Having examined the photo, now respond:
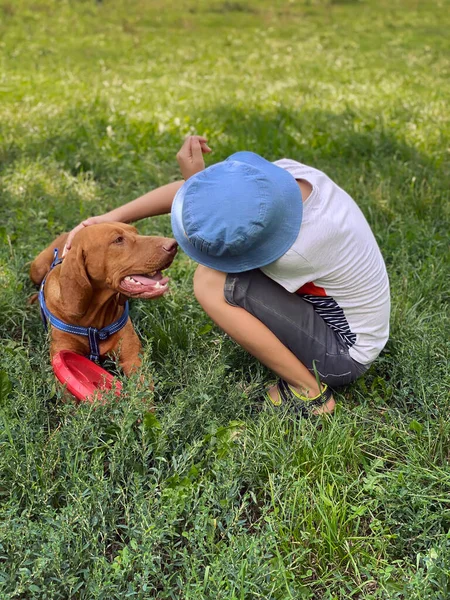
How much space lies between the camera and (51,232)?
4383 millimetres

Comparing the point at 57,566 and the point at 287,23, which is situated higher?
the point at 57,566

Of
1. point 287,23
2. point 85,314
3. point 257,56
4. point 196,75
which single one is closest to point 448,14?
point 287,23

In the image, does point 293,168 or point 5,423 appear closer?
point 5,423

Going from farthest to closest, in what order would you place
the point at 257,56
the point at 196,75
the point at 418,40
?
the point at 418,40
the point at 257,56
the point at 196,75

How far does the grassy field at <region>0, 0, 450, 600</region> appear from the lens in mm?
2109

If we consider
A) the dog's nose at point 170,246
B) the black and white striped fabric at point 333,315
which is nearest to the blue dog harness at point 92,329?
the dog's nose at point 170,246

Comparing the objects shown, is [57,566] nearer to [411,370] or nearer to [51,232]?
[411,370]

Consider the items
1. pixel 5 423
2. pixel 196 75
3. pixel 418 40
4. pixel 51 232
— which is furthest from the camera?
pixel 418 40

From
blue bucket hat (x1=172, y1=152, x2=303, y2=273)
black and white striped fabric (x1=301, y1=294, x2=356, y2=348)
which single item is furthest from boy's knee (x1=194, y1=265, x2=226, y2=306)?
black and white striped fabric (x1=301, y1=294, x2=356, y2=348)

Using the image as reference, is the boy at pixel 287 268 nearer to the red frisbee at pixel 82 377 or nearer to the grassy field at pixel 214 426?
the grassy field at pixel 214 426

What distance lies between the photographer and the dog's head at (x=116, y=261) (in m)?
2.91

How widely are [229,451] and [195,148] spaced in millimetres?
1390

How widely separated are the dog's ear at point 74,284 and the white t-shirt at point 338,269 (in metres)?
0.82

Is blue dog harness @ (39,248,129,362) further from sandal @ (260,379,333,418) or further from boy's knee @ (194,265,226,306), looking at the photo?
sandal @ (260,379,333,418)
